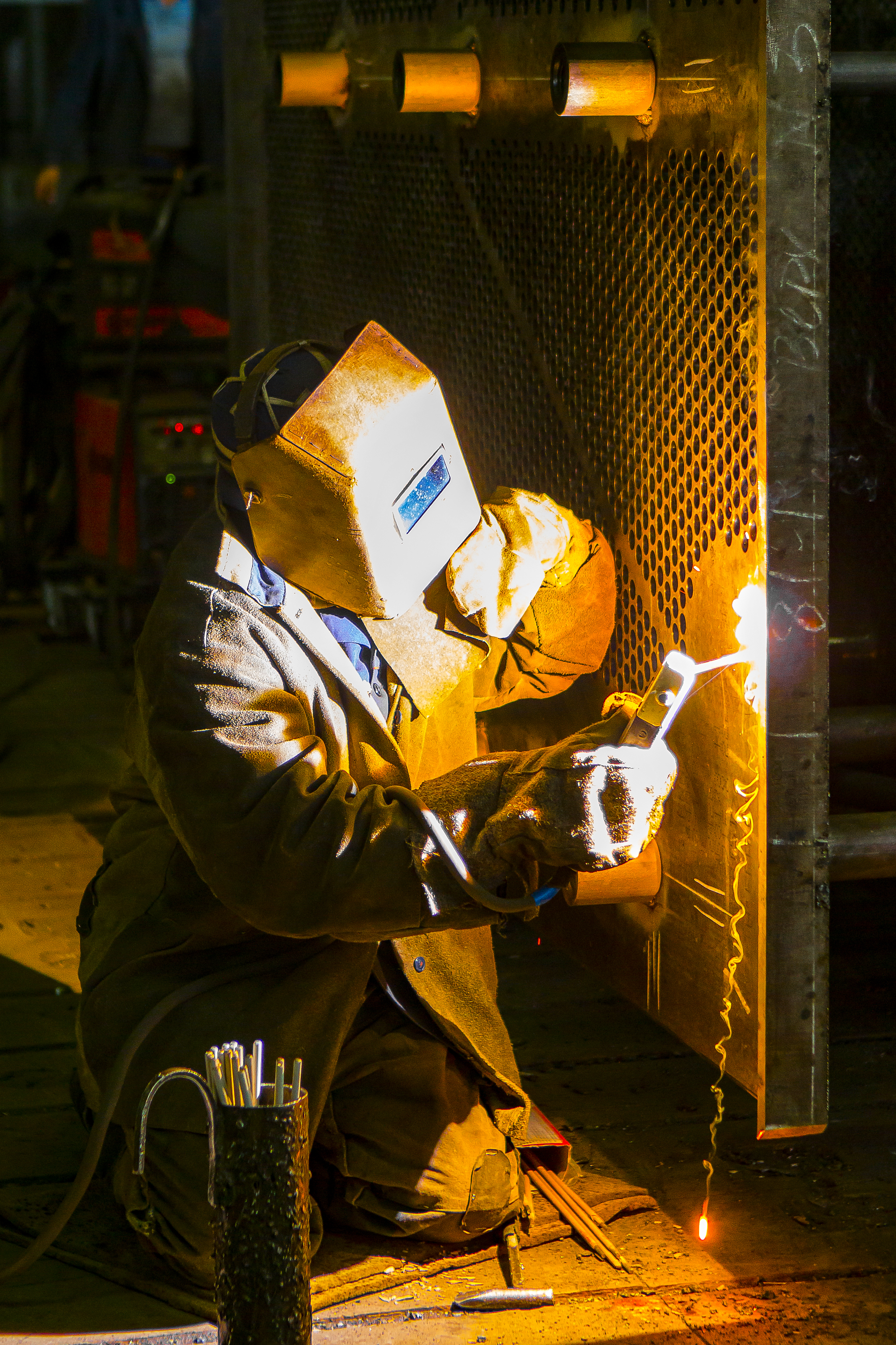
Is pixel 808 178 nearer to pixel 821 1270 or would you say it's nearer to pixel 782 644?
pixel 782 644

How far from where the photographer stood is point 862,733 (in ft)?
9.25

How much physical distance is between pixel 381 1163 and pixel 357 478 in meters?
0.90

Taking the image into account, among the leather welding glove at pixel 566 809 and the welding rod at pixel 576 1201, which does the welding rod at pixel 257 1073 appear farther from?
the welding rod at pixel 576 1201

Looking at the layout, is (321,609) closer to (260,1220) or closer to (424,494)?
(424,494)

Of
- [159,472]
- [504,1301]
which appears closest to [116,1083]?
[504,1301]

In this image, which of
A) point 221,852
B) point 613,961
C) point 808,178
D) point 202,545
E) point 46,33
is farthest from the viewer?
point 46,33

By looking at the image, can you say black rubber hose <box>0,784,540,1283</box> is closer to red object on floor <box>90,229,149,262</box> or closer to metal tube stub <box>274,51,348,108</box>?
metal tube stub <box>274,51,348,108</box>

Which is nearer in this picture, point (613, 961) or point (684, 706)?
point (684, 706)

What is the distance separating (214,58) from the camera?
7.57 meters

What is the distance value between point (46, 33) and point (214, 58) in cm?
579

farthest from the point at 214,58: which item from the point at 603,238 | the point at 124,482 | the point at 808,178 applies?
the point at 808,178

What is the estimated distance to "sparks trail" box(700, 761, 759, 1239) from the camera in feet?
6.75

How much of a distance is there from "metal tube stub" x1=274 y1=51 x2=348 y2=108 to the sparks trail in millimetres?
1811

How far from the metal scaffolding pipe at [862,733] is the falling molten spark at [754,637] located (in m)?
0.80
